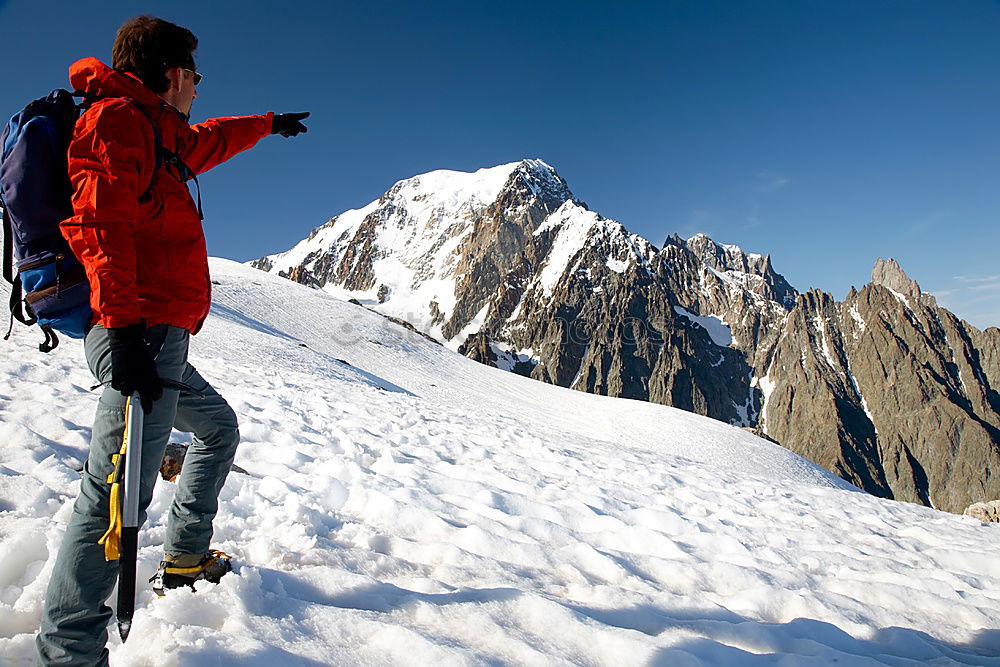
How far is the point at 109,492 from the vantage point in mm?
2287

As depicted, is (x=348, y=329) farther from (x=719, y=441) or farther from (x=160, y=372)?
(x=160, y=372)

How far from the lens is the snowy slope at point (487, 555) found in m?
2.62

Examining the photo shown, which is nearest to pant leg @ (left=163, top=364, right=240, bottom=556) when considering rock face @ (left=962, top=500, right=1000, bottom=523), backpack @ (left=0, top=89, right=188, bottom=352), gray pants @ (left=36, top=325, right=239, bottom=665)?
gray pants @ (left=36, top=325, right=239, bottom=665)

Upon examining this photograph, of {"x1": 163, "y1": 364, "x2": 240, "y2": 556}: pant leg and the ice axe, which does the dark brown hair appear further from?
the ice axe

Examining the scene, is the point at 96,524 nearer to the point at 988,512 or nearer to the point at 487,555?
the point at 487,555

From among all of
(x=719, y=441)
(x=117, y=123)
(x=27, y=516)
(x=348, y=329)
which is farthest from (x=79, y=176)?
(x=348, y=329)

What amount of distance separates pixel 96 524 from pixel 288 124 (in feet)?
9.86

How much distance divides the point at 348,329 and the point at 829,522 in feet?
86.7

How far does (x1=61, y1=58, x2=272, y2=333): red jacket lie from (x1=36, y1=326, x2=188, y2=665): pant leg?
0.18 meters

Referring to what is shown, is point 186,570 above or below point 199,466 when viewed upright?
below

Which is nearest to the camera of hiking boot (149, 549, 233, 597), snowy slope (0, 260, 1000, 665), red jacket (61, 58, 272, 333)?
red jacket (61, 58, 272, 333)

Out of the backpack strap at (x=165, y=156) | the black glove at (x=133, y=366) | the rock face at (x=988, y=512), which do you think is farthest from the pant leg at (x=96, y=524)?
the rock face at (x=988, y=512)

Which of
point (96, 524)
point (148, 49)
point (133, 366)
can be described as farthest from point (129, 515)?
point (148, 49)

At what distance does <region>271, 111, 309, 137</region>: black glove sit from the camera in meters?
3.79
